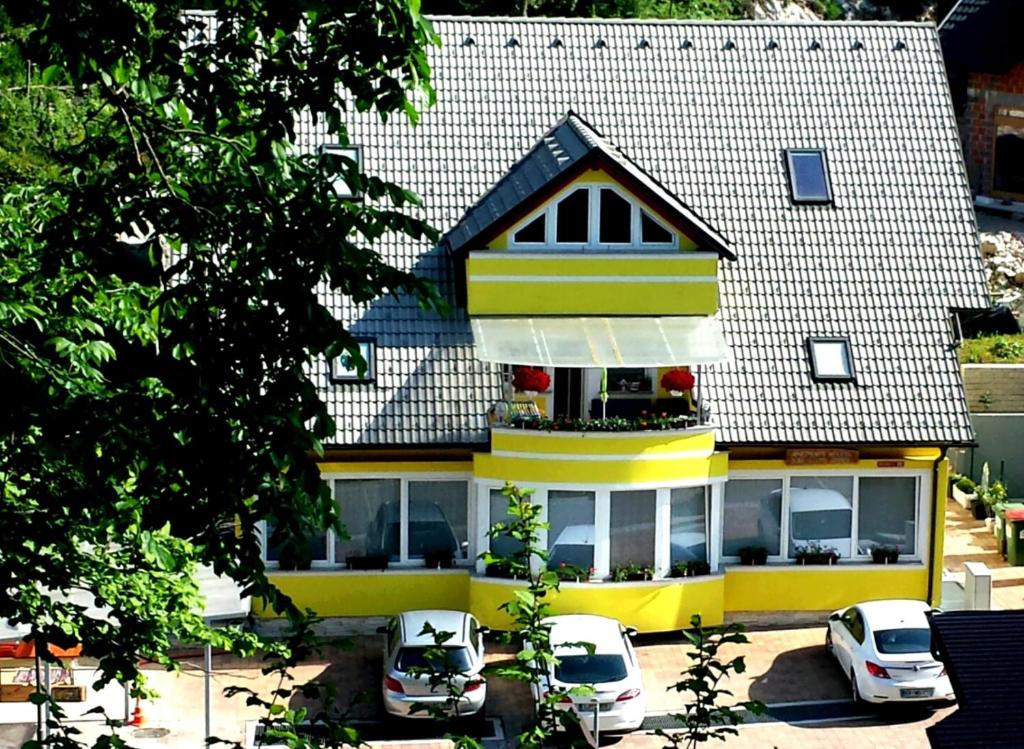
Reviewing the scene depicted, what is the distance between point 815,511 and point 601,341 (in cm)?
443

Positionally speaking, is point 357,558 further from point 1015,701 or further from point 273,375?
point 273,375

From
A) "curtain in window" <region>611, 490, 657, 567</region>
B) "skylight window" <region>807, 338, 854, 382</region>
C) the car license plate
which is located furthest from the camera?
"skylight window" <region>807, 338, 854, 382</region>

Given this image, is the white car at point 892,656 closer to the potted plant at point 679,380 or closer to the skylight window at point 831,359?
the skylight window at point 831,359

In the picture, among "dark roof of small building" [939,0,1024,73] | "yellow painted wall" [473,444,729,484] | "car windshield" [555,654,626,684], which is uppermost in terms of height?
"dark roof of small building" [939,0,1024,73]

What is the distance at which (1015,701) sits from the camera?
2014cm

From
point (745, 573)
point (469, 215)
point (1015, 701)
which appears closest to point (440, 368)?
point (469, 215)

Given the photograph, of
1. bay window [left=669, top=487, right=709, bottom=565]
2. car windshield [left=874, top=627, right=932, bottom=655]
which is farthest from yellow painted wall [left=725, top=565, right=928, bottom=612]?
car windshield [left=874, top=627, right=932, bottom=655]

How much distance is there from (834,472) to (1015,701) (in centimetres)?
1219

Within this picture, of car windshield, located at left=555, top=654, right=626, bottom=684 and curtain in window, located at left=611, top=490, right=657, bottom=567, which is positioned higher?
curtain in window, located at left=611, top=490, right=657, bottom=567

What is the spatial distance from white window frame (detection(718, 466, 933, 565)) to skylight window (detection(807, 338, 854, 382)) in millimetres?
1461

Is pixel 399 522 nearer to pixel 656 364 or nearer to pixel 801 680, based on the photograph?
pixel 656 364

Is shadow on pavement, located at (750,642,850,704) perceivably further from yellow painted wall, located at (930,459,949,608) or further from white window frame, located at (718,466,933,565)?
yellow painted wall, located at (930,459,949,608)

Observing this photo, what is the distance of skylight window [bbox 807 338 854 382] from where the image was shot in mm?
32406

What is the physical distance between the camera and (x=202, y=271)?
1534 cm
